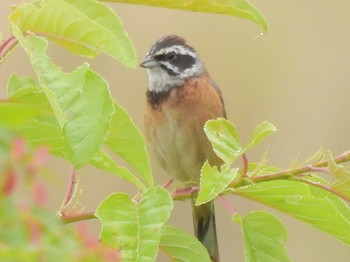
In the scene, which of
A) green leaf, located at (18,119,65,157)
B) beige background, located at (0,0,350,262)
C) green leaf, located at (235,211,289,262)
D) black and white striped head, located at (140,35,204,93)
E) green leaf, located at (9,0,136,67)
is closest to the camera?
green leaf, located at (18,119,65,157)

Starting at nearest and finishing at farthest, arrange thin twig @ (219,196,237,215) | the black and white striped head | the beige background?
thin twig @ (219,196,237,215) → the black and white striped head → the beige background

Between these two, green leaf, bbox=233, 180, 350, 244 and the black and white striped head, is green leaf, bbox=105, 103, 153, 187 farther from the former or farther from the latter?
the black and white striped head

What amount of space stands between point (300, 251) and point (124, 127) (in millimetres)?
3308

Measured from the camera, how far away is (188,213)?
409cm

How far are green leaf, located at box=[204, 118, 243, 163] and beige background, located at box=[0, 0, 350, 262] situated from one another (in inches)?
112

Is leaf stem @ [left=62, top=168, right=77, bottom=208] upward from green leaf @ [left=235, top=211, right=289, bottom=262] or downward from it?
upward

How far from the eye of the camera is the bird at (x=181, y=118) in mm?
3111

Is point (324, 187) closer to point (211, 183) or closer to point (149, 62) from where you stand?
point (211, 183)

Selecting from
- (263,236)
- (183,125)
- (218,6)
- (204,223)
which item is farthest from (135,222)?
(204,223)

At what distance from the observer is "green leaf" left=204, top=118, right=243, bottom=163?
1281 millimetres

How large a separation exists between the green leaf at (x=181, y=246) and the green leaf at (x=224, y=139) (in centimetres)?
16

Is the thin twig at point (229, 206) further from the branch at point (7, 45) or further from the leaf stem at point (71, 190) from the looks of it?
the branch at point (7, 45)

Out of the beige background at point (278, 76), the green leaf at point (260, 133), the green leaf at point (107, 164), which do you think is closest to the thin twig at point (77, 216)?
the green leaf at point (107, 164)

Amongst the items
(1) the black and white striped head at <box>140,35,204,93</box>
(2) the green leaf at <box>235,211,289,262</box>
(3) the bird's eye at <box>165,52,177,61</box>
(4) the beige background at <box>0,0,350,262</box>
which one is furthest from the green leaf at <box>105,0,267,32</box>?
(4) the beige background at <box>0,0,350,262</box>
